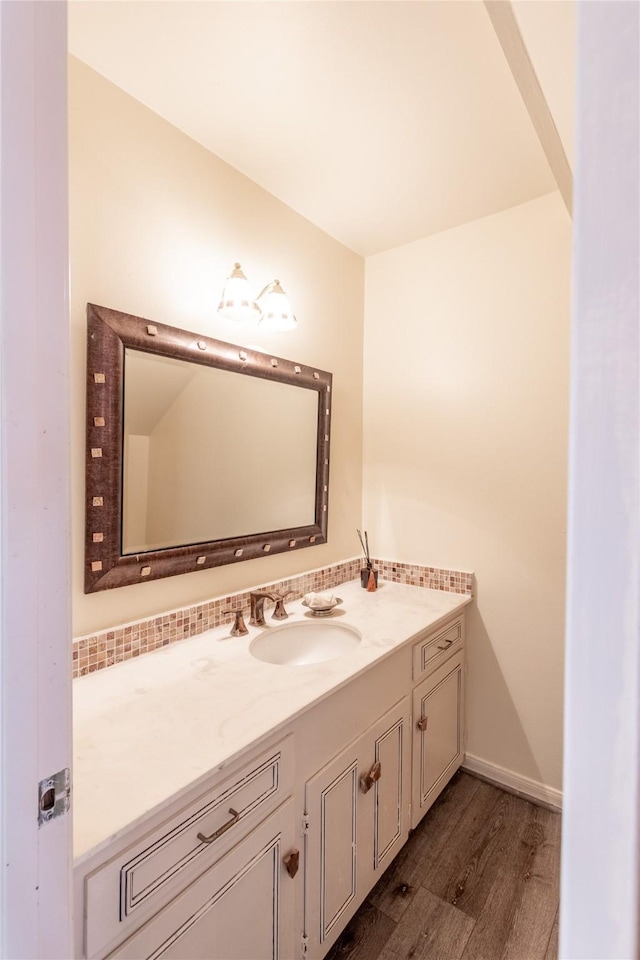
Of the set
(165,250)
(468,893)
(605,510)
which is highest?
(165,250)

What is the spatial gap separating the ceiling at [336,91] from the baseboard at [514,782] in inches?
95.6

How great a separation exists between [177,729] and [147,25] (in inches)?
66.7

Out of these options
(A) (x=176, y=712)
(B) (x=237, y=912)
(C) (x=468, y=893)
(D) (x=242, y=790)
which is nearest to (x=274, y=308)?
(A) (x=176, y=712)

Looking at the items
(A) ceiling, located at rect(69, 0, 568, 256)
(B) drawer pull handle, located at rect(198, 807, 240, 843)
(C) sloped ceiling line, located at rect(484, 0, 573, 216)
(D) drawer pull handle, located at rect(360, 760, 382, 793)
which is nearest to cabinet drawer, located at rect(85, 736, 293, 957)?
(B) drawer pull handle, located at rect(198, 807, 240, 843)

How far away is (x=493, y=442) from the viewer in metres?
1.97

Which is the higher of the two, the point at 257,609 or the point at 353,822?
the point at 257,609

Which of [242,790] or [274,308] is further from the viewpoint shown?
[274,308]

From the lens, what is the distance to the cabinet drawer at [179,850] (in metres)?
0.72

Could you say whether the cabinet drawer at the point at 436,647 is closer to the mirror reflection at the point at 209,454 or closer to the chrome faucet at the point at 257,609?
the chrome faucet at the point at 257,609

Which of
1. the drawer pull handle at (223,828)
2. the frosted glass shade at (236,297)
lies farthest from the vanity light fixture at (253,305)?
the drawer pull handle at (223,828)

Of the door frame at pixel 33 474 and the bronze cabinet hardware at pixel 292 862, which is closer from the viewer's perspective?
the door frame at pixel 33 474

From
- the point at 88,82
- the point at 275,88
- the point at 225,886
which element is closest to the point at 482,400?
the point at 275,88

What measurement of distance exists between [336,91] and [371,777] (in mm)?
2056

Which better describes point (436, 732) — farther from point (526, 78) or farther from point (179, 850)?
point (526, 78)
